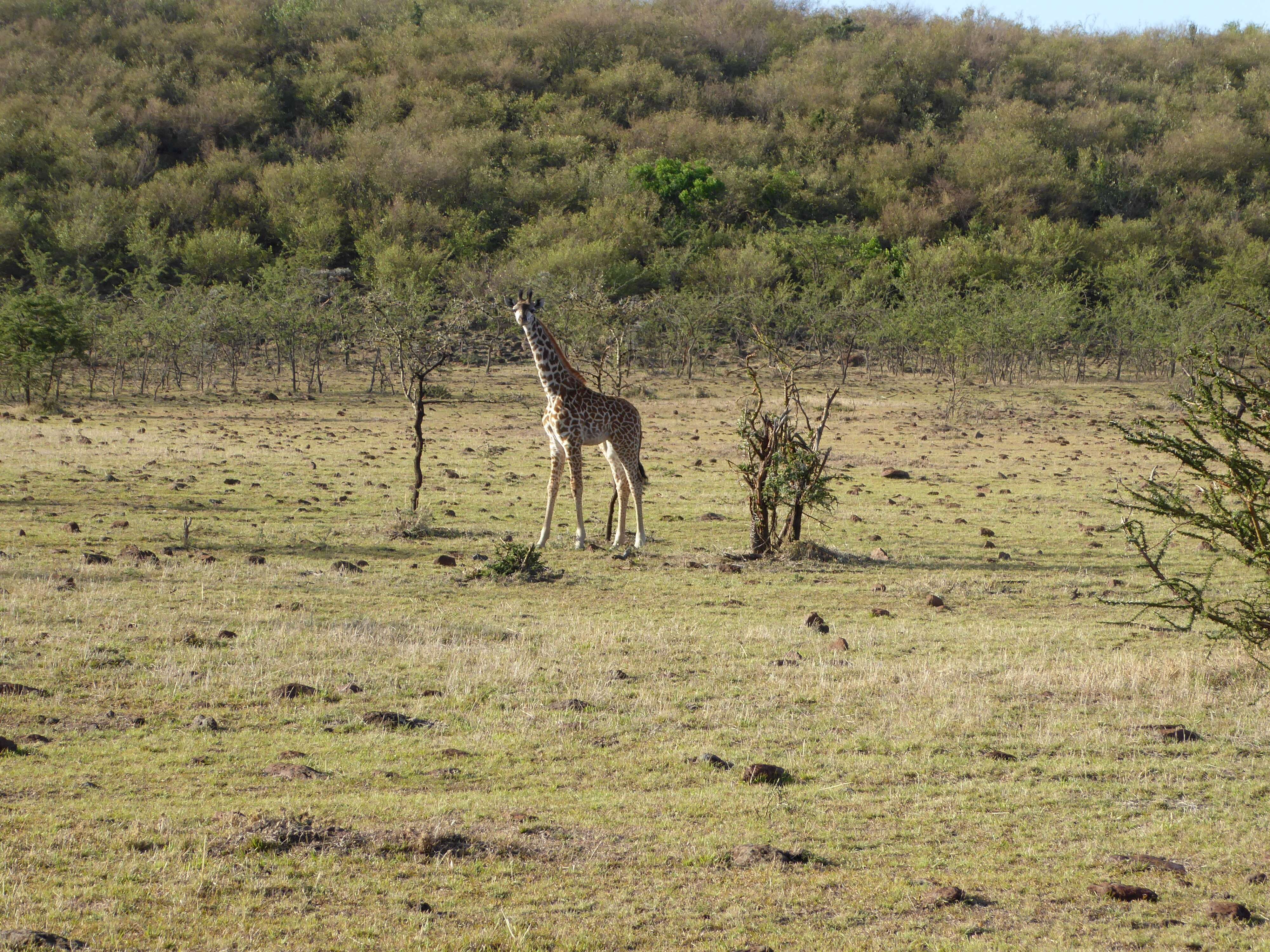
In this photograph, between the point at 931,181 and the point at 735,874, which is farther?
the point at 931,181

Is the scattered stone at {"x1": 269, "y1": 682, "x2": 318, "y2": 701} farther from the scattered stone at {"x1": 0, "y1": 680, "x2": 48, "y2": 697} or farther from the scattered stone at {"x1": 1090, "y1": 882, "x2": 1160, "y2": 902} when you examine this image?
the scattered stone at {"x1": 1090, "y1": 882, "x2": 1160, "y2": 902}

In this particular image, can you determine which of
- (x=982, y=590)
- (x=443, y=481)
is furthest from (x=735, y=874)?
(x=443, y=481)

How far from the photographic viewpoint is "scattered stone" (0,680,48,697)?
339 inches

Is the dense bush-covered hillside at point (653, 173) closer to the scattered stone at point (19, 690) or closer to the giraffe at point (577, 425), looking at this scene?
the giraffe at point (577, 425)

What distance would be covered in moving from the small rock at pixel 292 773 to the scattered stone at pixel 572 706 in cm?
212

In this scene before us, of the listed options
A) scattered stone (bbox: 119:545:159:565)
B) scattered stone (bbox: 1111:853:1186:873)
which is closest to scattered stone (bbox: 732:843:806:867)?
scattered stone (bbox: 1111:853:1186:873)

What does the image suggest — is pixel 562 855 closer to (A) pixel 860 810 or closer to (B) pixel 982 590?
(A) pixel 860 810

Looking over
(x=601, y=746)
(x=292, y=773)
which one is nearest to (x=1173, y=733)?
(x=601, y=746)

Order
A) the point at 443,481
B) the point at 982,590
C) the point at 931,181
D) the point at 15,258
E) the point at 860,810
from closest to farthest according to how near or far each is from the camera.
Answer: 1. the point at 860,810
2. the point at 982,590
3. the point at 443,481
4. the point at 15,258
5. the point at 931,181

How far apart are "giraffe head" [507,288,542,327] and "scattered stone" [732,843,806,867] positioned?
39.0 feet

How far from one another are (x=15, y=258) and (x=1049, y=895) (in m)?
74.2

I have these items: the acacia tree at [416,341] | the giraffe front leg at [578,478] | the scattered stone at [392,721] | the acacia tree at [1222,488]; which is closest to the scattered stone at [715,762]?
the scattered stone at [392,721]

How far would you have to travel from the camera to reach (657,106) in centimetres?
9819

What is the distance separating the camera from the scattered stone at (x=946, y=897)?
18.1 feet
